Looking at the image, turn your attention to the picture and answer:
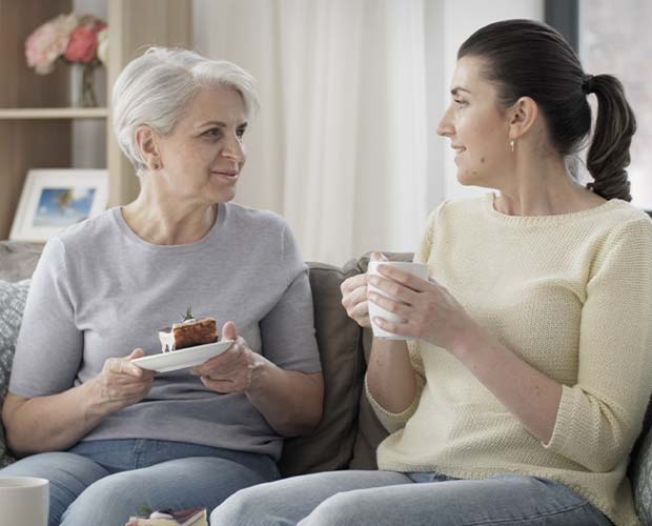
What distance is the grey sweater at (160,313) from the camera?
2270mm

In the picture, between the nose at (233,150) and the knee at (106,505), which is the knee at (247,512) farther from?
the nose at (233,150)

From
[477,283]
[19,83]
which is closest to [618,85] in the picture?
[477,283]

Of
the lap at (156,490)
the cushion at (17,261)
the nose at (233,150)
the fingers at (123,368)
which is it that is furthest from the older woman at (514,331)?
the cushion at (17,261)

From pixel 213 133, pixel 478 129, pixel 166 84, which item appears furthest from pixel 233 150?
pixel 478 129

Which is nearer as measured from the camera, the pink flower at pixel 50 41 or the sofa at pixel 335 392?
the sofa at pixel 335 392

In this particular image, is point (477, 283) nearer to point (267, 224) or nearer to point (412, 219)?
point (267, 224)

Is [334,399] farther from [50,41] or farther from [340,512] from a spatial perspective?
[50,41]

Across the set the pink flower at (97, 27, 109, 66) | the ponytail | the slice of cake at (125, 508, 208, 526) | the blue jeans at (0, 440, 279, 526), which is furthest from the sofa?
the pink flower at (97, 27, 109, 66)

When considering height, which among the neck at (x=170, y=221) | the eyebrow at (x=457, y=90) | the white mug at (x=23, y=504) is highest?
the eyebrow at (x=457, y=90)

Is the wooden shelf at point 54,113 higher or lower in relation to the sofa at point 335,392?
higher

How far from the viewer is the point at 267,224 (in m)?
2.42

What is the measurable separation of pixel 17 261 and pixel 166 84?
2.17 ft

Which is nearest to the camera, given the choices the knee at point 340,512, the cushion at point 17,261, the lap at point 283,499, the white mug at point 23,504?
the white mug at point 23,504

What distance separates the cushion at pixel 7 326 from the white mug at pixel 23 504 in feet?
2.93
